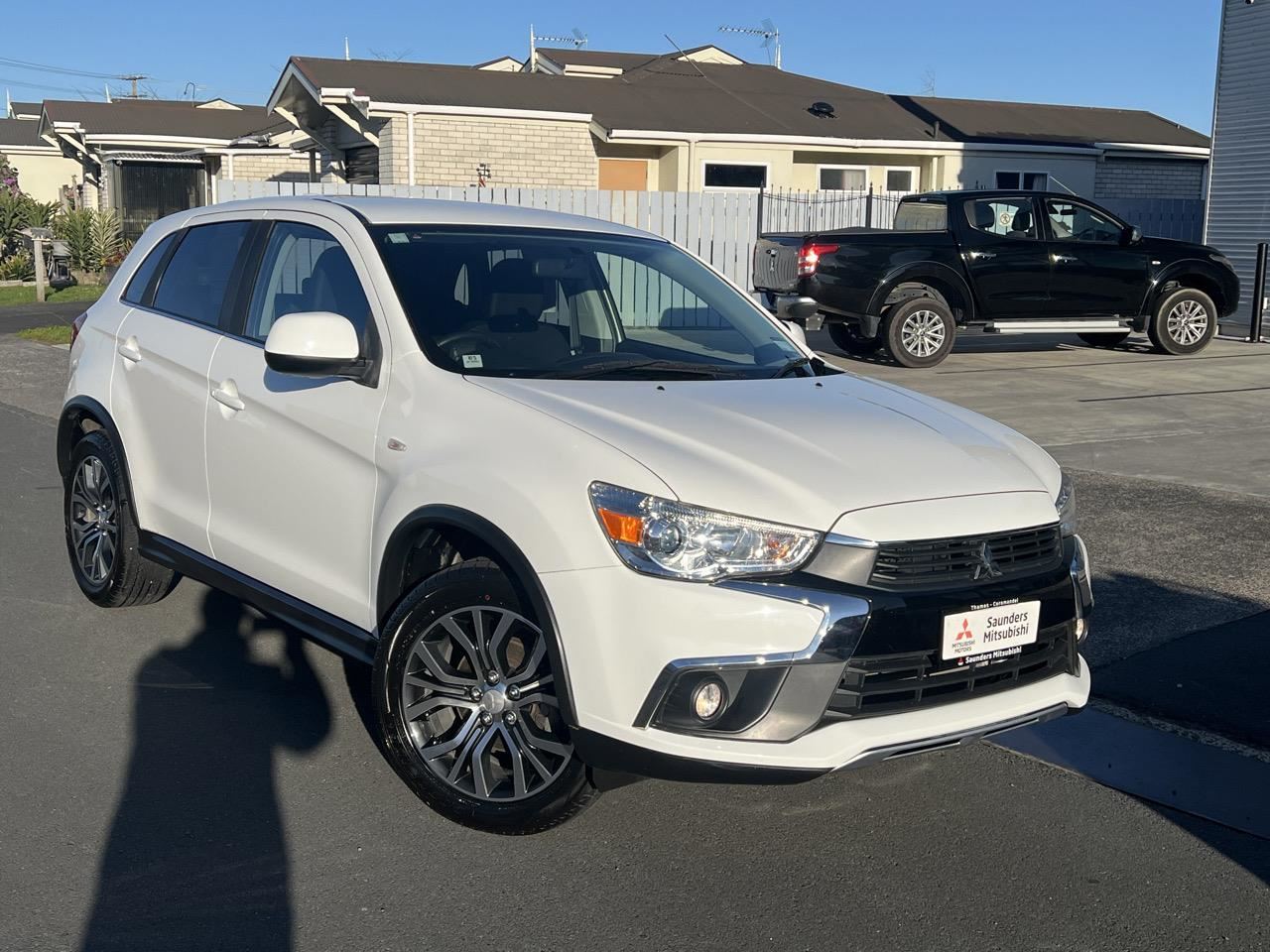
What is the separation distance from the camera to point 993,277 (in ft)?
49.6

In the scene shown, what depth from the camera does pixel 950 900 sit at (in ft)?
12.1

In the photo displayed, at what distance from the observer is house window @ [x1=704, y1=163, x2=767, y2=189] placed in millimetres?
25844

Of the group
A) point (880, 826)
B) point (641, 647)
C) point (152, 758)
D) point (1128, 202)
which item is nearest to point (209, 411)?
point (152, 758)

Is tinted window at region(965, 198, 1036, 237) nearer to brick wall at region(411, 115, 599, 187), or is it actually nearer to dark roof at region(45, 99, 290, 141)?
brick wall at region(411, 115, 599, 187)

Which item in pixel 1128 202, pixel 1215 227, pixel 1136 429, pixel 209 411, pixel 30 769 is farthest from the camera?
pixel 1128 202

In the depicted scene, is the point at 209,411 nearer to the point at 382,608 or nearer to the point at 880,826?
the point at 382,608

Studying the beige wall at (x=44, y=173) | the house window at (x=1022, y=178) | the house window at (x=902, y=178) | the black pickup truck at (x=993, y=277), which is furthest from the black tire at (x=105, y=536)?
the beige wall at (x=44, y=173)

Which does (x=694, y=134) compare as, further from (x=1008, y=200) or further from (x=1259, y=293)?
(x=1259, y=293)

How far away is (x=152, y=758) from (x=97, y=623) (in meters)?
1.73

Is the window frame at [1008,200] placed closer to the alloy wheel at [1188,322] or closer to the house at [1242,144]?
the alloy wheel at [1188,322]

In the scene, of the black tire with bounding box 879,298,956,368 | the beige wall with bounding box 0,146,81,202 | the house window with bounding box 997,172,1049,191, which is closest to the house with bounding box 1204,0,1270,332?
the black tire with bounding box 879,298,956,368

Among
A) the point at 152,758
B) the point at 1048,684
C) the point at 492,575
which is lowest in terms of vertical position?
the point at 152,758

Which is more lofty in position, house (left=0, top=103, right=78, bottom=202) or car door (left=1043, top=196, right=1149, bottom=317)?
house (left=0, top=103, right=78, bottom=202)

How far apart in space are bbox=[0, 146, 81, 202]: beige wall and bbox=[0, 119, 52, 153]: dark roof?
56 cm
